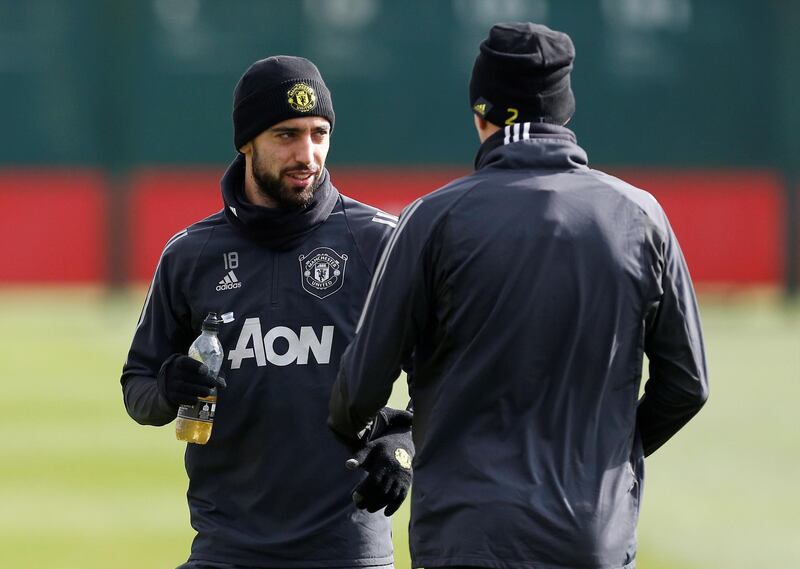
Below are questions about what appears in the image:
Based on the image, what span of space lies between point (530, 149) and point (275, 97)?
1200 millimetres

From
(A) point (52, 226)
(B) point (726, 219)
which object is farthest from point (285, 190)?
(B) point (726, 219)

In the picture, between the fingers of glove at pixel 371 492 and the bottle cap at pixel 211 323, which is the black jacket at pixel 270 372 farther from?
the fingers of glove at pixel 371 492

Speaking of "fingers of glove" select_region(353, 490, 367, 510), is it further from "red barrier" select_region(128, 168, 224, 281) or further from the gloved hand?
"red barrier" select_region(128, 168, 224, 281)

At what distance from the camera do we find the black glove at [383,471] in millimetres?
4277

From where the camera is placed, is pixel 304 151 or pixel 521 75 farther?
pixel 304 151

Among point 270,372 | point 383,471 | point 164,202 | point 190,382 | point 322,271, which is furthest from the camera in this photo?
point 164,202

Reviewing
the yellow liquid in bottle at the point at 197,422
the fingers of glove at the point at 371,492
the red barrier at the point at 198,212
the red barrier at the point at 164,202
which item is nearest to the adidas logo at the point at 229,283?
the yellow liquid in bottle at the point at 197,422

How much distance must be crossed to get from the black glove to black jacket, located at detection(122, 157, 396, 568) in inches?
10.5

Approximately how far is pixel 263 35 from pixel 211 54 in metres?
1.04

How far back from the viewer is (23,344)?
67.8 feet

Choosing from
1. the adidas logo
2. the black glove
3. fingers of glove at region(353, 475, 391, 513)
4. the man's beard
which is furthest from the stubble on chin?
fingers of glove at region(353, 475, 391, 513)

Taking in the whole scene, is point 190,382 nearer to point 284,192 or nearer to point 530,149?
point 284,192

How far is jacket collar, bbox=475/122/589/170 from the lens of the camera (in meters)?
3.84

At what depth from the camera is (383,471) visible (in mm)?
4277
